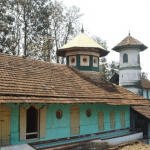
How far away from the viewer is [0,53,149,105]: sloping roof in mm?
10047

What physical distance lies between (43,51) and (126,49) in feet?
34.8

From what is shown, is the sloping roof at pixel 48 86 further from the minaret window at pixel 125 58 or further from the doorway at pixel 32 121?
the minaret window at pixel 125 58

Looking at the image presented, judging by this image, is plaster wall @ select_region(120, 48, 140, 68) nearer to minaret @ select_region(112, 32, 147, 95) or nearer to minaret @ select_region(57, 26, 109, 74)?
minaret @ select_region(112, 32, 147, 95)

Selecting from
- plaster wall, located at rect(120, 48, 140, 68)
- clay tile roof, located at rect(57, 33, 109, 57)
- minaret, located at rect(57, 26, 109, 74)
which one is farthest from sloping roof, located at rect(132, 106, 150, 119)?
plaster wall, located at rect(120, 48, 140, 68)

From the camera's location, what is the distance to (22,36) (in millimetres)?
30844

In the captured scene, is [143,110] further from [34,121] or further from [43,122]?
[34,121]

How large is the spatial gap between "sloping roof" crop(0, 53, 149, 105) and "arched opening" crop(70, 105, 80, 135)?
0.82m

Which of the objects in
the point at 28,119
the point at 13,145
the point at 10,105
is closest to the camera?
the point at 13,145

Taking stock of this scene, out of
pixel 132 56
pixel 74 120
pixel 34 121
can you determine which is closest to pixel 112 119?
pixel 74 120

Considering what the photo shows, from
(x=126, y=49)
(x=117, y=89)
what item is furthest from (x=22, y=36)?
(x=117, y=89)

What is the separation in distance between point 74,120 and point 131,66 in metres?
16.8

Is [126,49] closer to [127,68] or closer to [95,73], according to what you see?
[127,68]

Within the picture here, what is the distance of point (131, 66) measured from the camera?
1094 inches

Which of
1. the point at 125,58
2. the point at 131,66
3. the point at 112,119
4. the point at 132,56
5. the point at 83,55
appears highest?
the point at 132,56
